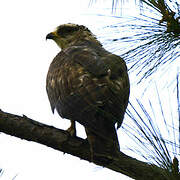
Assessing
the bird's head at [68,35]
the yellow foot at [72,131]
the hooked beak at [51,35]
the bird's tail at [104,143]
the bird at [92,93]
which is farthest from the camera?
the bird's head at [68,35]

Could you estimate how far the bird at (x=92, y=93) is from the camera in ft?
13.3

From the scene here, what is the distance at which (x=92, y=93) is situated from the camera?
4262 mm

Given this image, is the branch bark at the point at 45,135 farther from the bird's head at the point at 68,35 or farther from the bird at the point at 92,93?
the bird's head at the point at 68,35

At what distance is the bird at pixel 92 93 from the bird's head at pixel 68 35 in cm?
159

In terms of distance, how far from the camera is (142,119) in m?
2.76

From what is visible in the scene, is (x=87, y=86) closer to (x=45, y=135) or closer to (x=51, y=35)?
(x=45, y=135)

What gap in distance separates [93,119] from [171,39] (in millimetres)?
1262

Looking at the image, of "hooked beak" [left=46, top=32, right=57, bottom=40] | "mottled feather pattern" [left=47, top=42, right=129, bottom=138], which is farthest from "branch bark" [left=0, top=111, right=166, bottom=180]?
"hooked beak" [left=46, top=32, right=57, bottom=40]

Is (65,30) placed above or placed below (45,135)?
above

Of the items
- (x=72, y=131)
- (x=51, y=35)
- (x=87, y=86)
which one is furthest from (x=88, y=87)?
(x=51, y=35)

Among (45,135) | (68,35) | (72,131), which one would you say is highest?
(68,35)

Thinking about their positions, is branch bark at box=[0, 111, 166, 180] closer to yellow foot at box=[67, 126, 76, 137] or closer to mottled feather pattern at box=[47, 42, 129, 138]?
yellow foot at box=[67, 126, 76, 137]

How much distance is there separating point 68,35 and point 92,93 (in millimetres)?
3386

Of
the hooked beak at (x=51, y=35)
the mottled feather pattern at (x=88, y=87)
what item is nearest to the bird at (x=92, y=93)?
the mottled feather pattern at (x=88, y=87)
